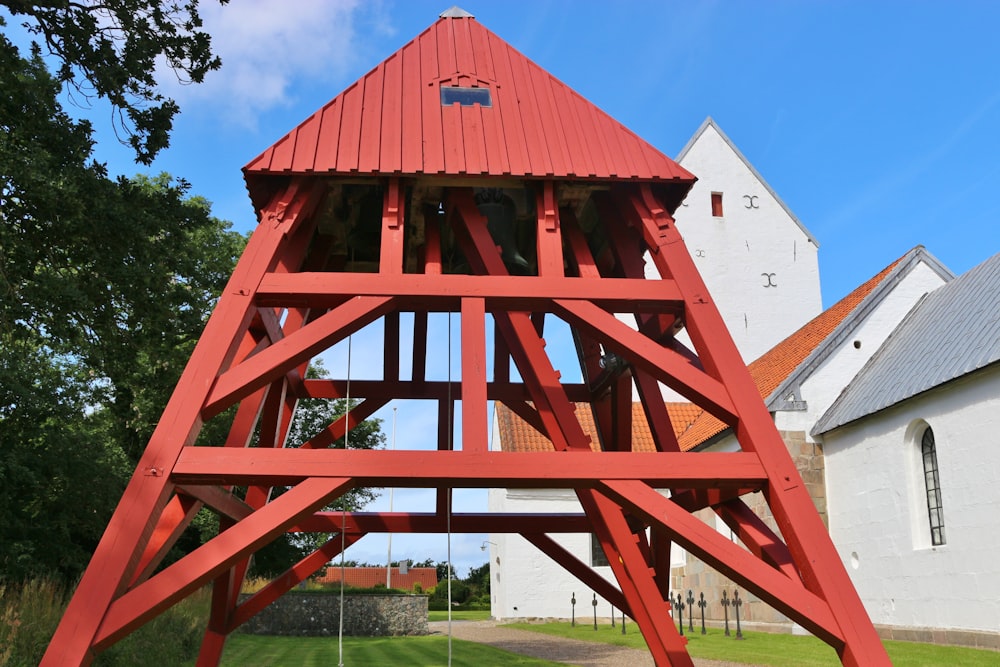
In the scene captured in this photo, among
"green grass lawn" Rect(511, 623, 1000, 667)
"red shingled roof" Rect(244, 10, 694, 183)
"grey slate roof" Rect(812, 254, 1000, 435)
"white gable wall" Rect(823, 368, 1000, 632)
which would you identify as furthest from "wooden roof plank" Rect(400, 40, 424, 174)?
"white gable wall" Rect(823, 368, 1000, 632)

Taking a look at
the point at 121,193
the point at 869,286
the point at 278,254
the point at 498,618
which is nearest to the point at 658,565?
the point at 278,254

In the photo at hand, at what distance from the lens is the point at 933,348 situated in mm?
15172

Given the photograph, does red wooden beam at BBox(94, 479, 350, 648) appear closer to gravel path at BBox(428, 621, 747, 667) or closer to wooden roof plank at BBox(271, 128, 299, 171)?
wooden roof plank at BBox(271, 128, 299, 171)

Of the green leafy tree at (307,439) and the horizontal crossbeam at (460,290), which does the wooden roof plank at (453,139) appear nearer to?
the horizontal crossbeam at (460,290)

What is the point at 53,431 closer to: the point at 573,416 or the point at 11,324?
the point at 11,324

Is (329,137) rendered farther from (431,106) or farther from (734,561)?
(734,561)

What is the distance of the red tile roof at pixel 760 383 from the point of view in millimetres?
20016

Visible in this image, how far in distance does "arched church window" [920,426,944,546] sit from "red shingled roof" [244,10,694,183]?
10817mm

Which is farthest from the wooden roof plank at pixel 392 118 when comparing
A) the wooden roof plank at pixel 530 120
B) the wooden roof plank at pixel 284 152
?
the wooden roof plank at pixel 530 120

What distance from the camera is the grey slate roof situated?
13594 mm

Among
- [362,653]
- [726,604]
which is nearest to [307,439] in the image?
[362,653]

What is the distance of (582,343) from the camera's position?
30.1 feet

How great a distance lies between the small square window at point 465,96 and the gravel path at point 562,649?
29.6 feet

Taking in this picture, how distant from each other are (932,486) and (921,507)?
429 millimetres
